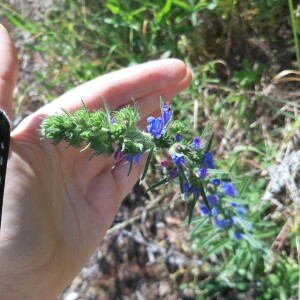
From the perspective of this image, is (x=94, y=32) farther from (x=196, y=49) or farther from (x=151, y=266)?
(x=151, y=266)

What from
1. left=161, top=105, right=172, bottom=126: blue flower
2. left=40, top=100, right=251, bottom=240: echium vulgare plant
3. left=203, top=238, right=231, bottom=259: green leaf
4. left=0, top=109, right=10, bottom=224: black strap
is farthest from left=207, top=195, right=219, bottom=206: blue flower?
left=0, top=109, right=10, bottom=224: black strap

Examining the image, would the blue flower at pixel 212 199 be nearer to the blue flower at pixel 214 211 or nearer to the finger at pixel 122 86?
the blue flower at pixel 214 211

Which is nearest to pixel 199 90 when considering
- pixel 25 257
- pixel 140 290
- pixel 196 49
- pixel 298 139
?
pixel 196 49

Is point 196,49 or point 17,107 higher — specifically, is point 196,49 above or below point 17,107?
above

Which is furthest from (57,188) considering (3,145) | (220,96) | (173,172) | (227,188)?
(220,96)

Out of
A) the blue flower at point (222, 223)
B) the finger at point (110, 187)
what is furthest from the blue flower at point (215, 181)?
the finger at point (110, 187)

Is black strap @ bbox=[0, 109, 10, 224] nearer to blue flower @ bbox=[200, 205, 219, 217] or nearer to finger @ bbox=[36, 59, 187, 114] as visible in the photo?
finger @ bbox=[36, 59, 187, 114]

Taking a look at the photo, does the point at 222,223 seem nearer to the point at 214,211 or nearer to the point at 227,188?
the point at 214,211
